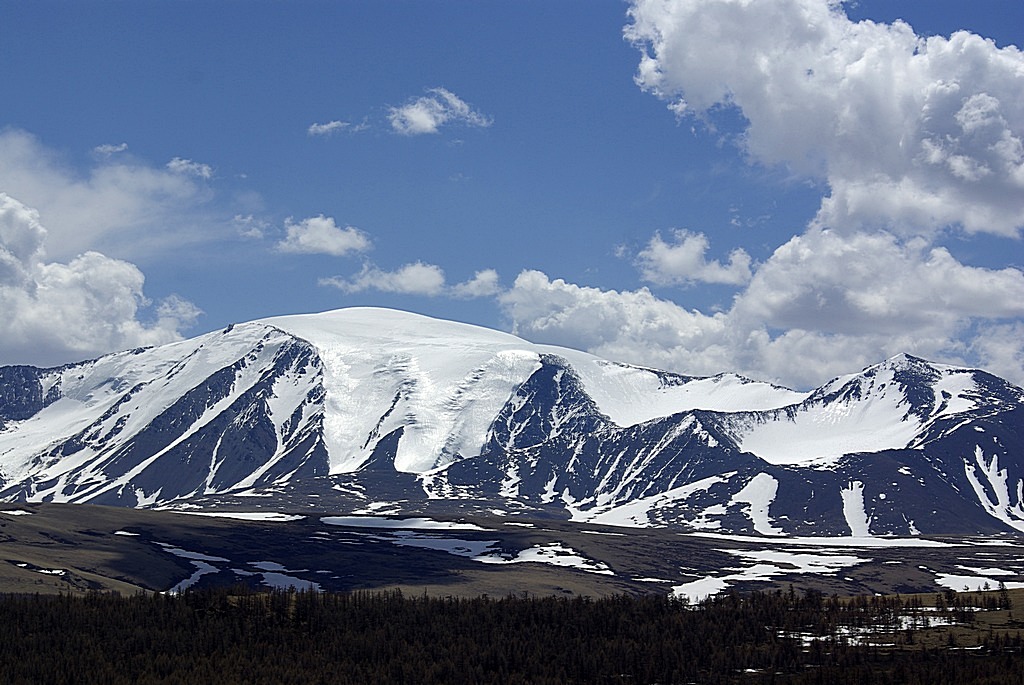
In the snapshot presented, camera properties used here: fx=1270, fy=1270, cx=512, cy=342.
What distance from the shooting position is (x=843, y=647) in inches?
5384

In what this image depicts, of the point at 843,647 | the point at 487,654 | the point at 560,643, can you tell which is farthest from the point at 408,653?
the point at 843,647

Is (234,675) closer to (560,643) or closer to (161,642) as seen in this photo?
(161,642)

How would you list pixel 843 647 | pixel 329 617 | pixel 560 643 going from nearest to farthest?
1. pixel 843 647
2. pixel 560 643
3. pixel 329 617

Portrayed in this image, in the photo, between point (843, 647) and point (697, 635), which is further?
point (697, 635)

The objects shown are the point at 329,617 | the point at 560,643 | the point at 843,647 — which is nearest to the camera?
the point at 843,647

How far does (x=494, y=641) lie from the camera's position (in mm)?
146750

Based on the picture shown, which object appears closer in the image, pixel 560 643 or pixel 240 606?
pixel 560 643

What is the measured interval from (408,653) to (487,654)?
8909 millimetres

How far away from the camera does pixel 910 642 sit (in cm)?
13875

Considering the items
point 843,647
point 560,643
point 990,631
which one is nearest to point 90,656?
point 560,643

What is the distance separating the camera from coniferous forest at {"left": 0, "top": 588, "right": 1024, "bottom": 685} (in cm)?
12812

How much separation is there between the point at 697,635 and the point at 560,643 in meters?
16.5

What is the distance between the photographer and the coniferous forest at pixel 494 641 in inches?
5044

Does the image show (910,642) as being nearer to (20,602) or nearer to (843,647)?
(843,647)
